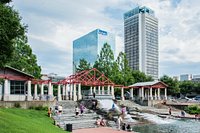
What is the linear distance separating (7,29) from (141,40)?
14429 centimetres

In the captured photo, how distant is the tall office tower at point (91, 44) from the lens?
115 meters

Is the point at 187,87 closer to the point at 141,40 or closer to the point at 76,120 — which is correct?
the point at 76,120

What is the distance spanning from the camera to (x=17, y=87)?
3584 centimetres

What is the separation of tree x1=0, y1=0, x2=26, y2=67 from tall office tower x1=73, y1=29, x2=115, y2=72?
95322 mm

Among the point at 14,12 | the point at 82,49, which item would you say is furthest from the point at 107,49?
the point at 82,49

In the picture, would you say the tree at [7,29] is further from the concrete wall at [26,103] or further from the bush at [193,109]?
the bush at [193,109]

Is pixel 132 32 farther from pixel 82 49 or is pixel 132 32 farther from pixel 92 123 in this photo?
pixel 92 123

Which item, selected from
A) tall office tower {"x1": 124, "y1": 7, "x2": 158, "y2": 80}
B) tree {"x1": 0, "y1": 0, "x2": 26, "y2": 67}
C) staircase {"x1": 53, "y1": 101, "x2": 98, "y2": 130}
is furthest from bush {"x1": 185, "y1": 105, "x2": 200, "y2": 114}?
tall office tower {"x1": 124, "y1": 7, "x2": 158, "y2": 80}

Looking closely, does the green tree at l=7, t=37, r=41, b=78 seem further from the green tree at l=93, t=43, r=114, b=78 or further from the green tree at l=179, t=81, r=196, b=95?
the green tree at l=179, t=81, r=196, b=95

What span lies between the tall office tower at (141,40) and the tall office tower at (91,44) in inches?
1383

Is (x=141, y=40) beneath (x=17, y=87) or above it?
above

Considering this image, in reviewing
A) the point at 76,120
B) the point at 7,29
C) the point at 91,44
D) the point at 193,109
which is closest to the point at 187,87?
the point at 193,109

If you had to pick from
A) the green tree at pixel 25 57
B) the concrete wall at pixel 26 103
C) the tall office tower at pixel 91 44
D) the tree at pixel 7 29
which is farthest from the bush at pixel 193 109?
the tall office tower at pixel 91 44

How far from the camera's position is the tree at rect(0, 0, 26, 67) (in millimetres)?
15320
